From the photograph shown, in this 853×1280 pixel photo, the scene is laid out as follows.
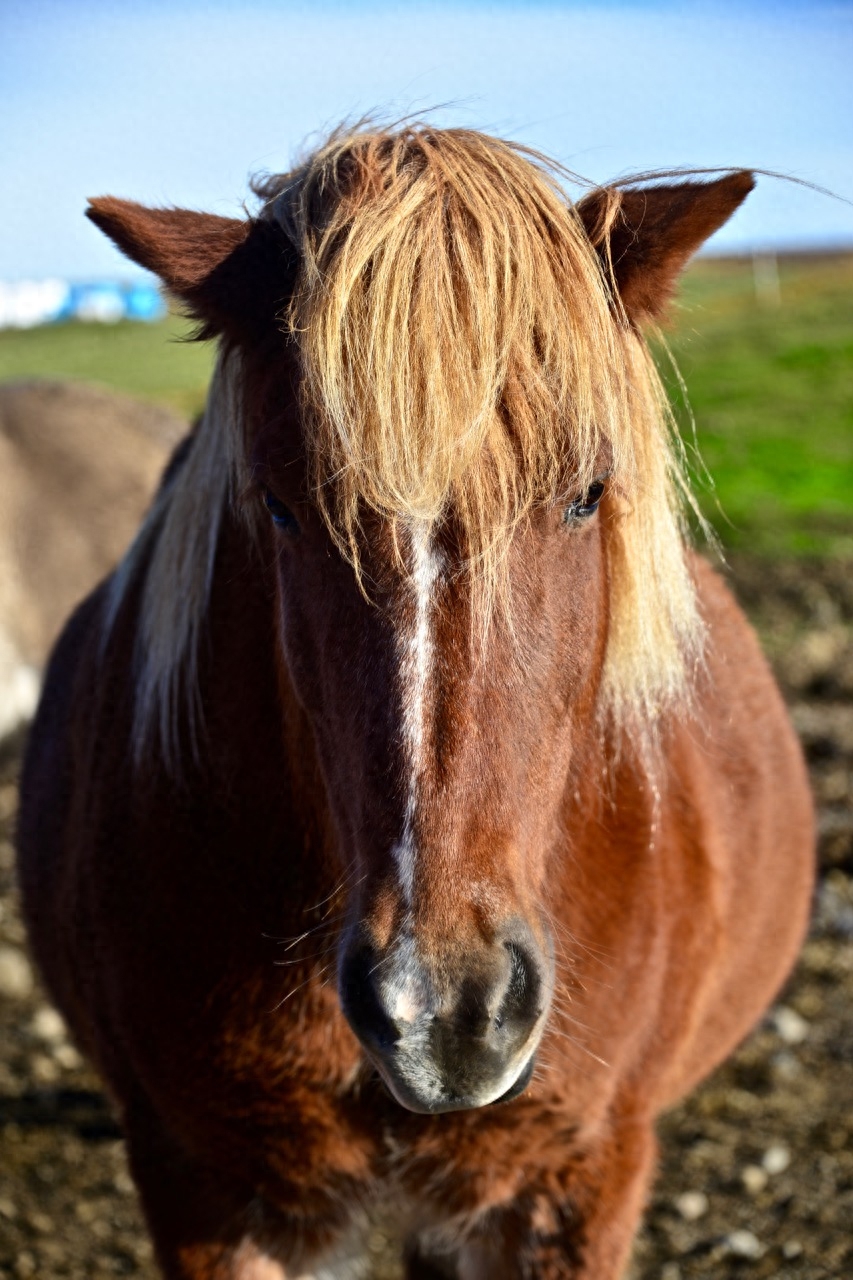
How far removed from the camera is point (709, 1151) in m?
3.70

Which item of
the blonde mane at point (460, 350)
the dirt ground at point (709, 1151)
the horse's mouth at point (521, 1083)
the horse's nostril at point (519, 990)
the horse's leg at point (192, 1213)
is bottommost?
the dirt ground at point (709, 1151)

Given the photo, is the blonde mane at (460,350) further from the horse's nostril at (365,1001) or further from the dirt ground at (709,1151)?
the dirt ground at (709,1151)

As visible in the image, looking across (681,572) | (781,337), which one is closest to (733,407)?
(781,337)

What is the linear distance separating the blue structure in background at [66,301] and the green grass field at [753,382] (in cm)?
89

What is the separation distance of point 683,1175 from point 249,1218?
1788 mm

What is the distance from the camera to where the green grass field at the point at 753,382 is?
1054 centimetres

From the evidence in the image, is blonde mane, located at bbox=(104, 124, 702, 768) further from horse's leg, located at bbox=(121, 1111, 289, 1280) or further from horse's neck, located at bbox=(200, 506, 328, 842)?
horse's leg, located at bbox=(121, 1111, 289, 1280)

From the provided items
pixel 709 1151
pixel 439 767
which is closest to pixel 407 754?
pixel 439 767

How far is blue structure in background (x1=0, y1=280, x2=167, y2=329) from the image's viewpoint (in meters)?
18.0

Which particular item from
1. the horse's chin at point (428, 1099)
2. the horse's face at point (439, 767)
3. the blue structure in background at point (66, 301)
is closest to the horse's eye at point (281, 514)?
the horse's face at point (439, 767)

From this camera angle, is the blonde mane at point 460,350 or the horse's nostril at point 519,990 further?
the blonde mane at point 460,350

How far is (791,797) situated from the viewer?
3.25 m

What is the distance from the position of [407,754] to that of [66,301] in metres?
20.9

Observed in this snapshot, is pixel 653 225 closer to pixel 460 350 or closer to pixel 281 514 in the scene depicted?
pixel 460 350
